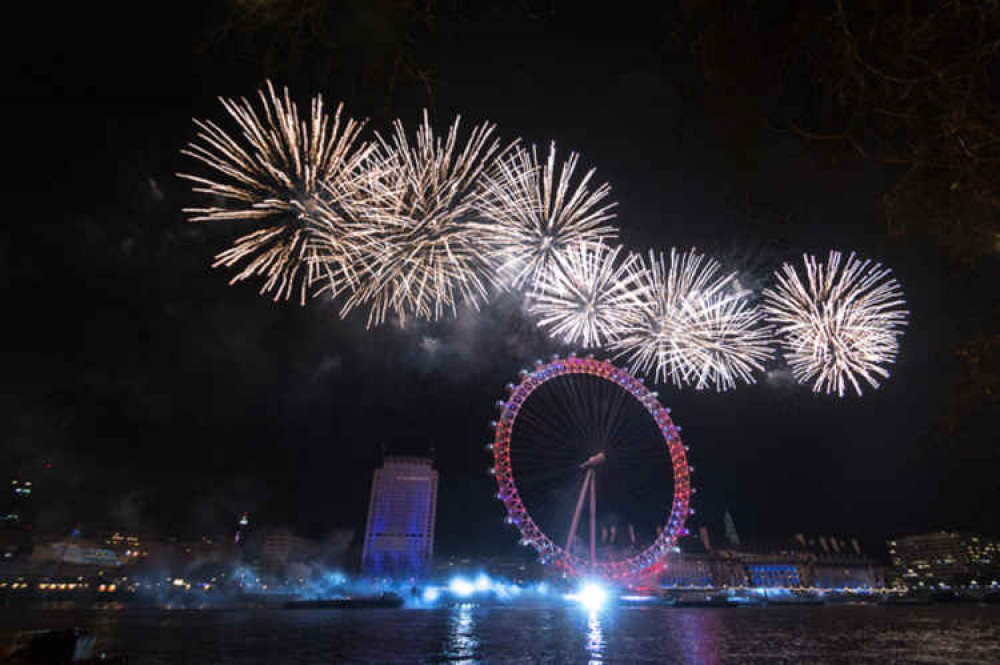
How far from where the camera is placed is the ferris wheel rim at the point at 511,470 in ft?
143

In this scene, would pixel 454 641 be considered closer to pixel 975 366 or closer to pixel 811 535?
pixel 975 366

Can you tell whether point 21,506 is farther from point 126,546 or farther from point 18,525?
point 126,546

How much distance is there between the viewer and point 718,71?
442cm

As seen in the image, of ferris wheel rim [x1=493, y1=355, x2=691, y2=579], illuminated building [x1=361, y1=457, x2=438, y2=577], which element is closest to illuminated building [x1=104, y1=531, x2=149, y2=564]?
illuminated building [x1=361, y1=457, x2=438, y2=577]

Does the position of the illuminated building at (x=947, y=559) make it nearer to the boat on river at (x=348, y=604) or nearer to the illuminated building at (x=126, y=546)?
the boat on river at (x=348, y=604)

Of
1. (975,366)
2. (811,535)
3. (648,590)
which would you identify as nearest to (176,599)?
(648,590)

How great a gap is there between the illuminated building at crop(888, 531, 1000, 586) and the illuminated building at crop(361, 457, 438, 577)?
152m

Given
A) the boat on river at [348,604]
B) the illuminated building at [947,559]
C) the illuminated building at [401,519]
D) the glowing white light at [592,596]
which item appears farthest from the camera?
the illuminated building at [947,559]

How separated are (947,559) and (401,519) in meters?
188

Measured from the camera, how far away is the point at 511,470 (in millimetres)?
43656

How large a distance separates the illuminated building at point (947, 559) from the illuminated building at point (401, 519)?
152473mm

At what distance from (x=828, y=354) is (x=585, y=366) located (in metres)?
33.8

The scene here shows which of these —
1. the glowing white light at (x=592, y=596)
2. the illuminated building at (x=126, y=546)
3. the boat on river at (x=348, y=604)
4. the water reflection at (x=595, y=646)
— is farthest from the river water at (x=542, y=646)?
the illuminated building at (x=126, y=546)

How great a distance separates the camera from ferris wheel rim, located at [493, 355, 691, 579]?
1719 inches
